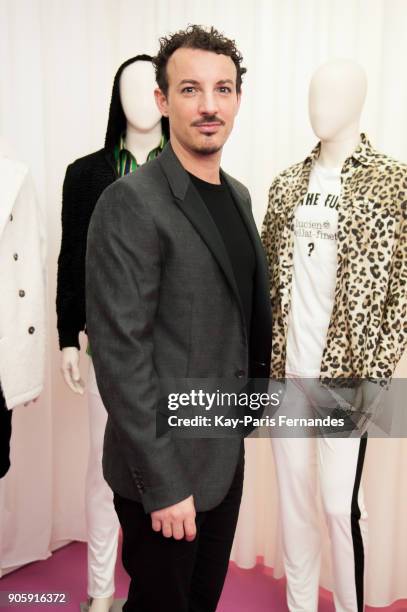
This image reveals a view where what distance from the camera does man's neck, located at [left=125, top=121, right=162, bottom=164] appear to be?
2244 millimetres

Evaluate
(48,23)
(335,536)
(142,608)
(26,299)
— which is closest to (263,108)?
(48,23)

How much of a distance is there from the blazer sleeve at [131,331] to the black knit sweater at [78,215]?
0.91 m

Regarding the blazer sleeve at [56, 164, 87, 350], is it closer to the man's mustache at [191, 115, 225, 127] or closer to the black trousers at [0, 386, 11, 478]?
the black trousers at [0, 386, 11, 478]

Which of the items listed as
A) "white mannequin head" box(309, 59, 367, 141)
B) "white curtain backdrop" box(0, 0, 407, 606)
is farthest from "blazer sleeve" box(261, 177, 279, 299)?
"white curtain backdrop" box(0, 0, 407, 606)

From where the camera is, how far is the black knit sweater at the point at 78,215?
2.22m

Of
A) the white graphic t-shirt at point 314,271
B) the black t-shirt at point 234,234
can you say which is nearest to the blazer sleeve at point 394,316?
the white graphic t-shirt at point 314,271

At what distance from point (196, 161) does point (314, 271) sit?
68cm

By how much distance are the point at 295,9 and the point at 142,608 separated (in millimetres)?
2240

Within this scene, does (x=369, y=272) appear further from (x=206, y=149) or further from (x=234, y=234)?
(x=206, y=149)

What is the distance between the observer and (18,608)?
8.22 ft

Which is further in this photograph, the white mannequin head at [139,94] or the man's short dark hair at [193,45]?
the white mannequin head at [139,94]

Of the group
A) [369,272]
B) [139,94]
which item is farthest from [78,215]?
[369,272]

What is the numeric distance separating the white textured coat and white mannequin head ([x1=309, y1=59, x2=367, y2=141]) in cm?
97

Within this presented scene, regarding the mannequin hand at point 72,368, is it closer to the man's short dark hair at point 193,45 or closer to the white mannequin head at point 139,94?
the white mannequin head at point 139,94
